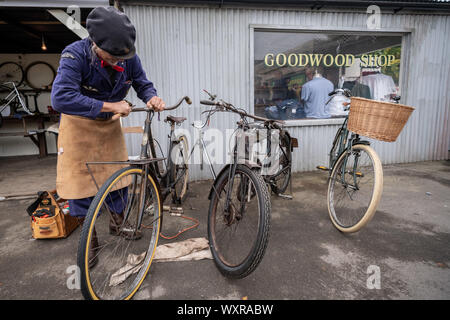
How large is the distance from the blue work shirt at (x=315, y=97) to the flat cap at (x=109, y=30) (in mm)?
4393

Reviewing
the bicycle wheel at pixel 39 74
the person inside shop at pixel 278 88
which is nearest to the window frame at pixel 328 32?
the person inside shop at pixel 278 88

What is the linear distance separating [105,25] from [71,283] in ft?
6.64

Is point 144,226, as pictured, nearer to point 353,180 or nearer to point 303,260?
point 303,260

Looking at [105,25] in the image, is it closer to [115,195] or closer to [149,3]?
[115,195]

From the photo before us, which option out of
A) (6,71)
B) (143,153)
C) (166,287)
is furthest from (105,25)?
(6,71)

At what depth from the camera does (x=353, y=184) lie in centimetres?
285

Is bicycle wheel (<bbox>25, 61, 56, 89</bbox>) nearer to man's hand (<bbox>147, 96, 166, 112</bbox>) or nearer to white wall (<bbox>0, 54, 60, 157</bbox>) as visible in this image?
white wall (<bbox>0, 54, 60, 157</bbox>)

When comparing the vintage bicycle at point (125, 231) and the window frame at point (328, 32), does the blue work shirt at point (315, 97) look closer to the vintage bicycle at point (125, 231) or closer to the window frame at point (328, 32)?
the window frame at point (328, 32)

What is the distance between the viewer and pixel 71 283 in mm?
2008

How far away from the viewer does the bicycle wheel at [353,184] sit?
238 centimetres

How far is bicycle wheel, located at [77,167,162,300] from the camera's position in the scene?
1.52 metres

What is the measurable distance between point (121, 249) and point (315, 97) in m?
4.73

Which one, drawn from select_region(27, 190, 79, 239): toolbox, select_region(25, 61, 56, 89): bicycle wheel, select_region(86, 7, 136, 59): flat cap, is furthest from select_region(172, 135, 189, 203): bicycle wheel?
select_region(25, 61, 56, 89): bicycle wheel

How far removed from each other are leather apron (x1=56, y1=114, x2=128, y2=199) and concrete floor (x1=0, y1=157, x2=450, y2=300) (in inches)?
30.2
